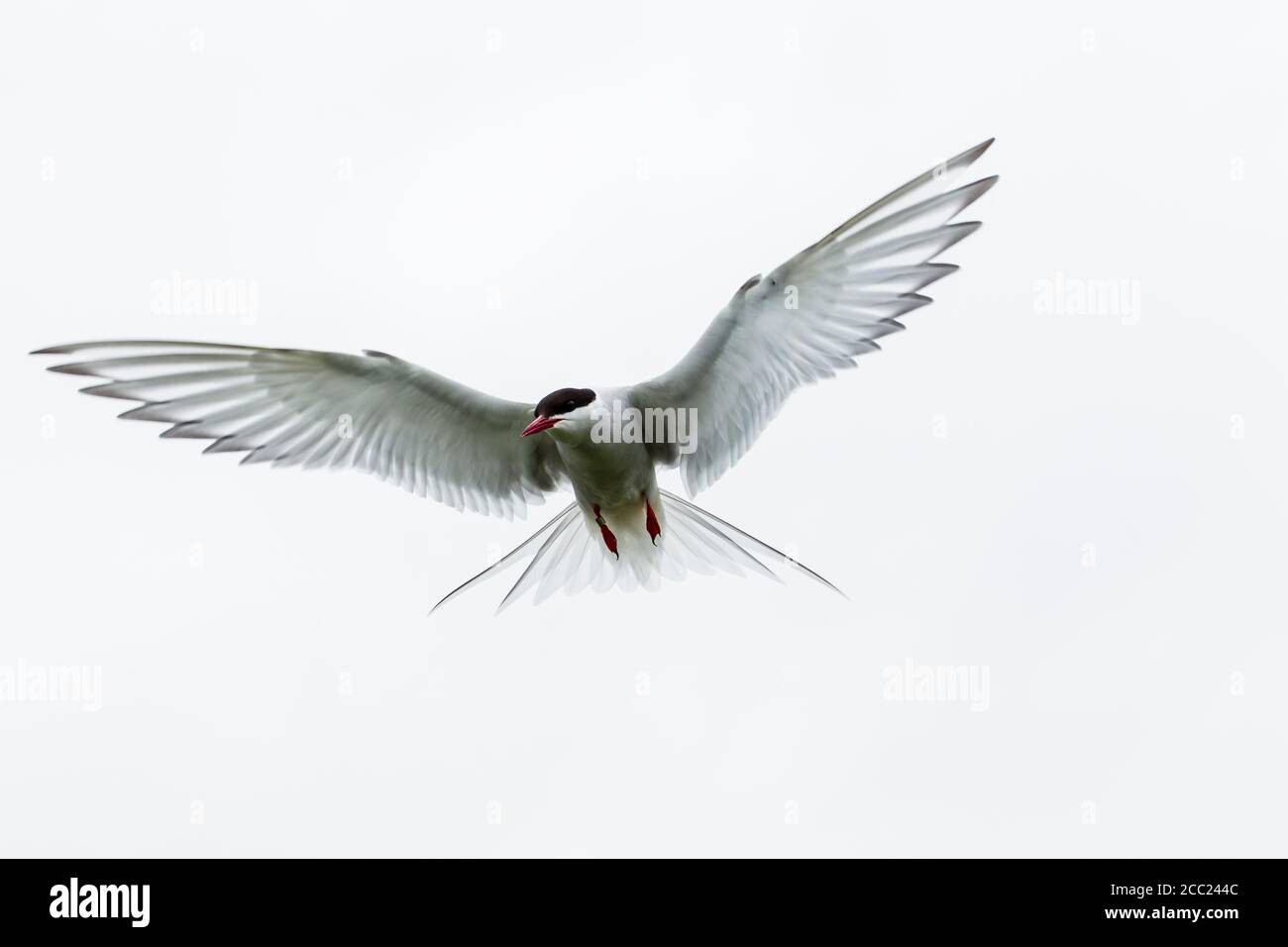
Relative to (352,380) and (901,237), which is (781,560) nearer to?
(901,237)

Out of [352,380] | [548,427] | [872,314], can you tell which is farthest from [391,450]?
[872,314]

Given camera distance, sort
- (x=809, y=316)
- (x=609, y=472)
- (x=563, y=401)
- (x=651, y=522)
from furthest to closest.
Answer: (x=651, y=522), (x=609, y=472), (x=563, y=401), (x=809, y=316)

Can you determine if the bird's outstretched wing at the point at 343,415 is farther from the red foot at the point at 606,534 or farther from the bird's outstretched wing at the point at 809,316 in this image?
the bird's outstretched wing at the point at 809,316

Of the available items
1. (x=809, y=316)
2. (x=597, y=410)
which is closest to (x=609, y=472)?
(x=597, y=410)

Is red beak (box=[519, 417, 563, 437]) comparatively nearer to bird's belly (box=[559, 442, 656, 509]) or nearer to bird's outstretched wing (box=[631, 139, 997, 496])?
bird's belly (box=[559, 442, 656, 509])

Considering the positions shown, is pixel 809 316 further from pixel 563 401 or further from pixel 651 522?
pixel 651 522

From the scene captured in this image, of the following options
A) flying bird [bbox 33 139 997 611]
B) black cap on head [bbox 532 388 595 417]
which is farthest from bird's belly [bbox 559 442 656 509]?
black cap on head [bbox 532 388 595 417]
